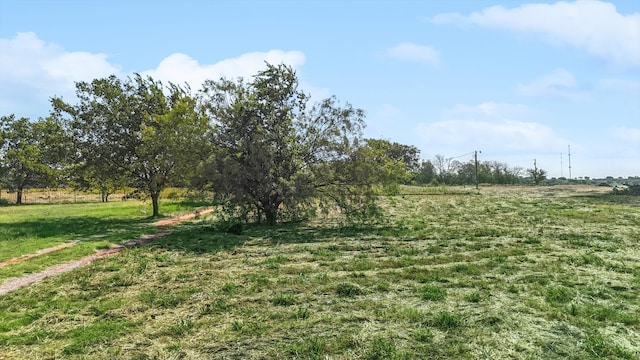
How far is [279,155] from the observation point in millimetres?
22266

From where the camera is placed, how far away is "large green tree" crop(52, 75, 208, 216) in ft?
86.7

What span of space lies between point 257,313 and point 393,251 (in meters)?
7.11

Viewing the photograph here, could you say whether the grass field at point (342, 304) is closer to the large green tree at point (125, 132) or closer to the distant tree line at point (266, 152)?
the distant tree line at point (266, 152)

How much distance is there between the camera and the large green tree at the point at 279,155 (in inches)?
845

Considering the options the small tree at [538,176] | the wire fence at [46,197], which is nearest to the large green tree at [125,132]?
the wire fence at [46,197]

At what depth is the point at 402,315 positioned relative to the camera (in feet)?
24.0

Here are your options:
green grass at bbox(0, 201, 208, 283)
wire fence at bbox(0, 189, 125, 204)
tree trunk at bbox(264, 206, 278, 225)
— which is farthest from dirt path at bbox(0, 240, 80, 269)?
wire fence at bbox(0, 189, 125, 204)

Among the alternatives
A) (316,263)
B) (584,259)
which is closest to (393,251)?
(316,263)

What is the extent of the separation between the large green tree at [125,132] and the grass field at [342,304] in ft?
41.7

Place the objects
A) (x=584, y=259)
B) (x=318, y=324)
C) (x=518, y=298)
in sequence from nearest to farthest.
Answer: (x=318, y=324) < (x=518, y=298) < (x=584, y=259)

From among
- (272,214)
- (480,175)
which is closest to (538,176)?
(480,175)

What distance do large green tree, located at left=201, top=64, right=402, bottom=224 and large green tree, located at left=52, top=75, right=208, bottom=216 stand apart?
15.1 ft

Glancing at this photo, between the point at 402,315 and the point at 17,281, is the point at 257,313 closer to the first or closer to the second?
the point at 402,315

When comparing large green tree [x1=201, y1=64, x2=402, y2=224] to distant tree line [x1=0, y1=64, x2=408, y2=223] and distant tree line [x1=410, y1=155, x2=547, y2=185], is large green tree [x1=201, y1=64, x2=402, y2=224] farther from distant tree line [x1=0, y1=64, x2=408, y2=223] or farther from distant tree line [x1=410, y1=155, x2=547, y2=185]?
distant tree line [x1=410, y1=155, x2=547, y2=185]
